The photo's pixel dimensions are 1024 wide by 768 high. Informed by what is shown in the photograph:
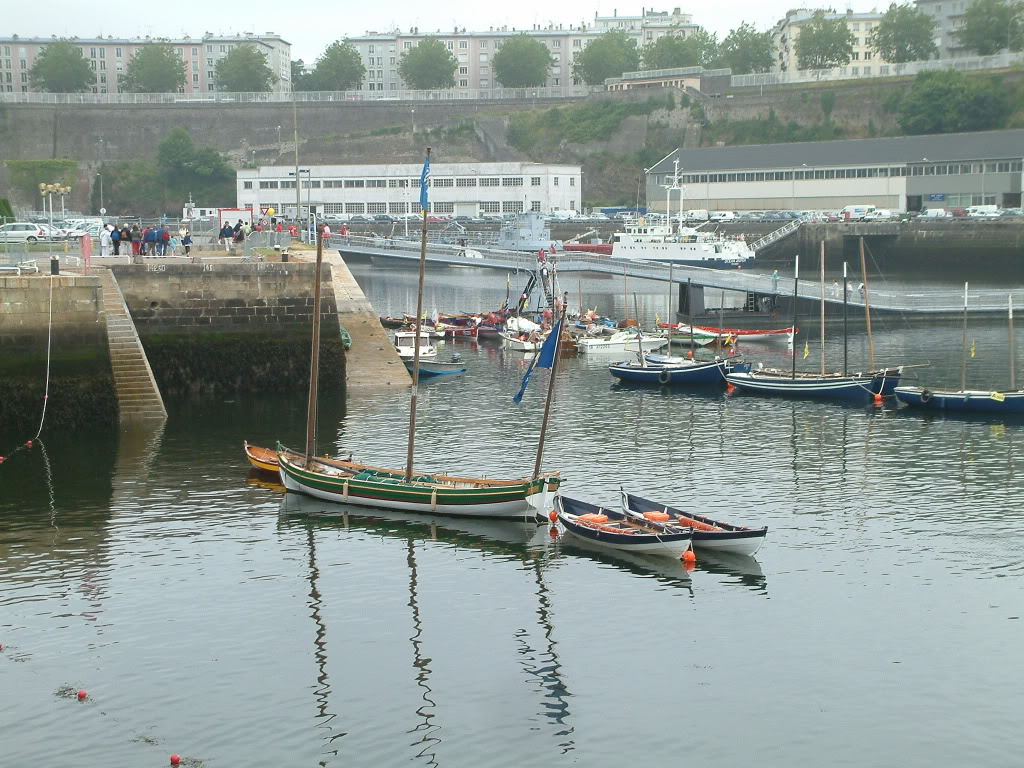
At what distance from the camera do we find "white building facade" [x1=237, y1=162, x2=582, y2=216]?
129 metres

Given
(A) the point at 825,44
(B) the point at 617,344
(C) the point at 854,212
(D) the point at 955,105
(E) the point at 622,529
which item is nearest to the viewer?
(E) the point at 622,529

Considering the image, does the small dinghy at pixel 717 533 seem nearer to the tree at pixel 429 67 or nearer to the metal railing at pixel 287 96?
the metal railing at pixel 287 96

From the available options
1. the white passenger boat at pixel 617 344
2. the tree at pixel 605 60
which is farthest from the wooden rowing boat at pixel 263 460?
the tree at pixel 605 60

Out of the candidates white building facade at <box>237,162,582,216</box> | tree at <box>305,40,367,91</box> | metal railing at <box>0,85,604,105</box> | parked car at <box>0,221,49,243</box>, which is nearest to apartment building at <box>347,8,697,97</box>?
tree at <box>305,40,367,91</box>

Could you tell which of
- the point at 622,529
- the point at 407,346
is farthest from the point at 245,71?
the point at 622,529

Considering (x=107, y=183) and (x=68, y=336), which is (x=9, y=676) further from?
(x=107, y=183)

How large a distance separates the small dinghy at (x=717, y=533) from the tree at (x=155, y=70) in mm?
150062

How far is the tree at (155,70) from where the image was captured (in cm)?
16438

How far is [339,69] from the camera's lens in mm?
173500

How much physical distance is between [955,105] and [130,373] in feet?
334

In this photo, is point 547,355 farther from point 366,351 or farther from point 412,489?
point 366,351

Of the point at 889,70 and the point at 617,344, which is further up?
the point at 889,70

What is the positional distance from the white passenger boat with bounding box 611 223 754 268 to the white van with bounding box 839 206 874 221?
383 inches

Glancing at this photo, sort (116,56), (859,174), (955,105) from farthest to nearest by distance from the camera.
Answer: (116,56), (955,105), (859,174)
